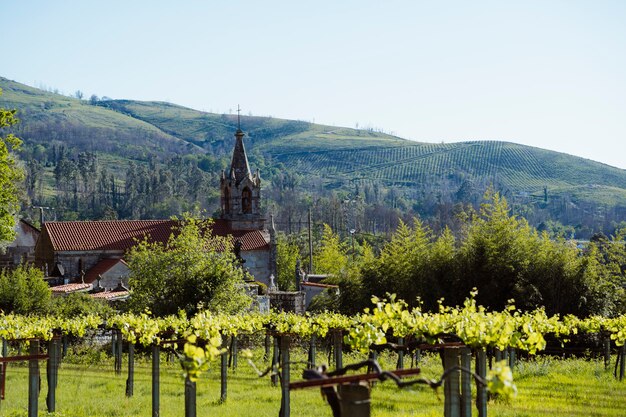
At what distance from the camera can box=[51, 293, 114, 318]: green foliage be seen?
33531 millimetres

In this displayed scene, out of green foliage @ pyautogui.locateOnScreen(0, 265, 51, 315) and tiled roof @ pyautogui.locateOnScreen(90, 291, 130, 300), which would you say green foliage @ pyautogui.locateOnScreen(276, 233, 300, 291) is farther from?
green foliage @ pyautogui.locateOnScreen(0, 265, 51, 315)

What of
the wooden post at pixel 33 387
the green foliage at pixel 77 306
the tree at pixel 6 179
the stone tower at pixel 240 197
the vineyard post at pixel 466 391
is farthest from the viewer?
the stone tower at pixel 240 197

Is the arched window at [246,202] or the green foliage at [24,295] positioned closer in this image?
the green foliage at [24,295]

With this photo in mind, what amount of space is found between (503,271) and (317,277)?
93.4 ft

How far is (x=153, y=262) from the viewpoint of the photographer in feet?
97.2

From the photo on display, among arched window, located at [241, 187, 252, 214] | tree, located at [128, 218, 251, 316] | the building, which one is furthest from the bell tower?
tree, located at [128, 218, 251, 316]

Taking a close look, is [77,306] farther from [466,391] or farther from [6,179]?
[466,391]

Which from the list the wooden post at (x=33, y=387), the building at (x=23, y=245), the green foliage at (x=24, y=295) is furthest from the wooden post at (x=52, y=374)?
the building at (x=23, y=245)

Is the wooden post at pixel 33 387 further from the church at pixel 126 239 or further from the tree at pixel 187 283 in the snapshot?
the church at pixel 126 239

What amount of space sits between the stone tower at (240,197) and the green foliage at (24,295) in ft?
102

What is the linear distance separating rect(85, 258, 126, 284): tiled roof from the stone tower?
36.5 ft

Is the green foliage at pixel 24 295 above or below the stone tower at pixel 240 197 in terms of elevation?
below

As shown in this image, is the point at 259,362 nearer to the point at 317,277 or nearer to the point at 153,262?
the point at 153,262

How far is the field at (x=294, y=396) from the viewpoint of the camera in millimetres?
14039
